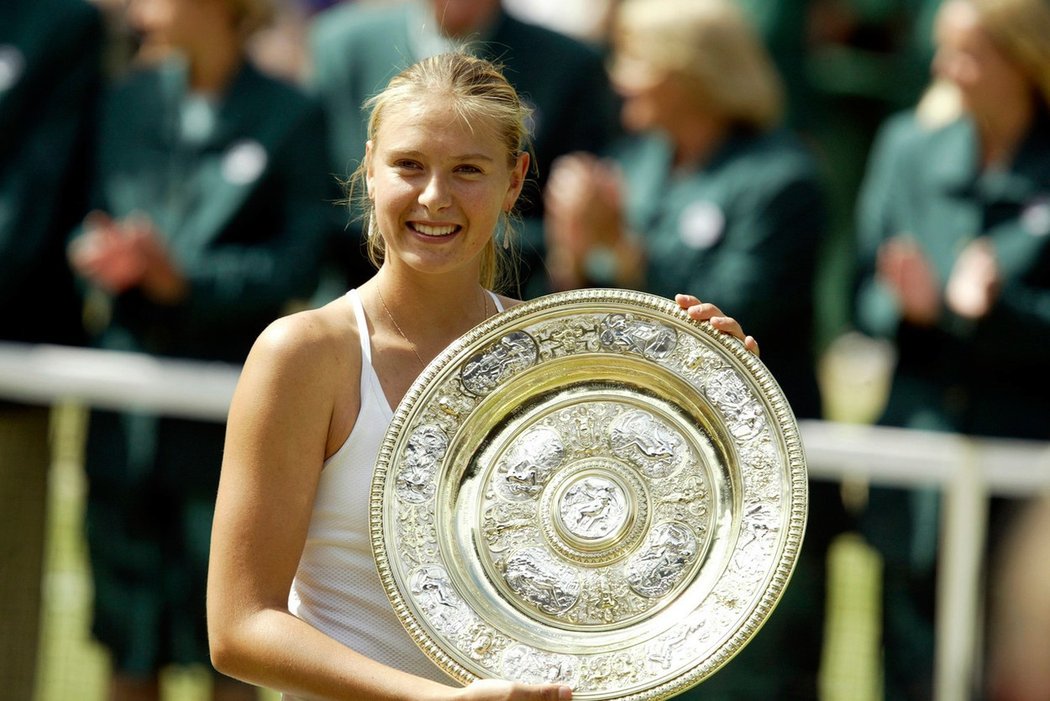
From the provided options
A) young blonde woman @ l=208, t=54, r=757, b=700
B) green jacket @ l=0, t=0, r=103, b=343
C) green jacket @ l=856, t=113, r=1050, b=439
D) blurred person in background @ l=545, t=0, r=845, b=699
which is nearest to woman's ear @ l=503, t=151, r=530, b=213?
young blonde woman @ l=208, t=54, r=757, b=700

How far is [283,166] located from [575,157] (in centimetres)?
80

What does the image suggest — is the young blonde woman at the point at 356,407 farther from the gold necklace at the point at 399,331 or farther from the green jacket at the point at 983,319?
the green jacket at the point at 983,319

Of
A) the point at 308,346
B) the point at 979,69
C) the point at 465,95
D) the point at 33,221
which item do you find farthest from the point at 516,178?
the point at 33,221

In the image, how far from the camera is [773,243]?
192 inches

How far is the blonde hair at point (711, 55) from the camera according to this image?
4988 mm

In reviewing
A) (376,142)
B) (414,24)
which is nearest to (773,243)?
(414,24)

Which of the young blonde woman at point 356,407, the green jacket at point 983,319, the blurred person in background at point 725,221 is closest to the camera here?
the young blonde woman at point 356,407

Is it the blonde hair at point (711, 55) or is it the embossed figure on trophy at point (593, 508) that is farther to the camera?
the blonde hair at point (711, 55)

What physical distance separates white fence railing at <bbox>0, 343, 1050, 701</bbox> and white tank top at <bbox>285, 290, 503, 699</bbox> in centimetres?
222

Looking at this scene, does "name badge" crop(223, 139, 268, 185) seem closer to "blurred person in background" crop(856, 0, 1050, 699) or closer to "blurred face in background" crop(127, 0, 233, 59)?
"blurred face in background" crop(127, 0, 233, 59)

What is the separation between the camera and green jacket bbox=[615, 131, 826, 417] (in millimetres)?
4840

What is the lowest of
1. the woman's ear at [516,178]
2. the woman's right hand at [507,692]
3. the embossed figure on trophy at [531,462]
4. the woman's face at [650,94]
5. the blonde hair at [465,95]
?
the woman's right hand at [507,692]

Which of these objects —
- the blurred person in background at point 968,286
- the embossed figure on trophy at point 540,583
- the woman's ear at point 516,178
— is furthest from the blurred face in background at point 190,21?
the embossed figure on trophy at point 540,583

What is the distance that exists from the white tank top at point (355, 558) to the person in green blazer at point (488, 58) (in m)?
2.37
